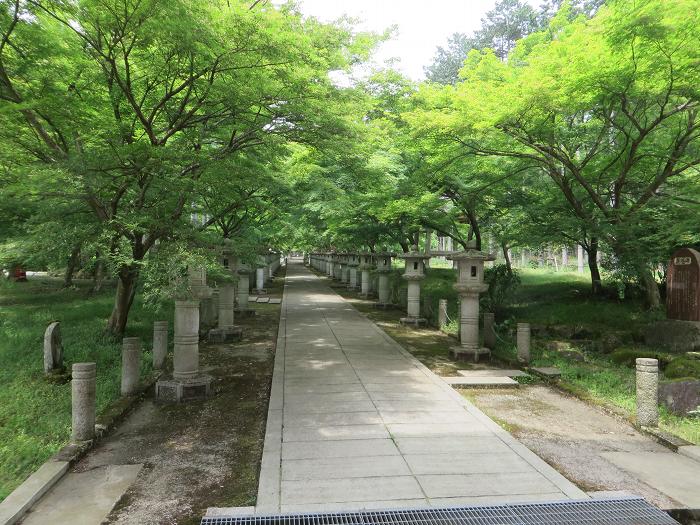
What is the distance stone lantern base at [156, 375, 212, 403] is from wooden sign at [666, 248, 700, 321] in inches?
456

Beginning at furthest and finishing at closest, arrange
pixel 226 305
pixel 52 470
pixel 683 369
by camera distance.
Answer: pixel 226 305, pixel 683 369, pixel 52 470

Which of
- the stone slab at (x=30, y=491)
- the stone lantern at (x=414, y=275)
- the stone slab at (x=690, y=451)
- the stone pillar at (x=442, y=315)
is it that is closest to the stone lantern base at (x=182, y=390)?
the stone slab at (x=30, y=491)

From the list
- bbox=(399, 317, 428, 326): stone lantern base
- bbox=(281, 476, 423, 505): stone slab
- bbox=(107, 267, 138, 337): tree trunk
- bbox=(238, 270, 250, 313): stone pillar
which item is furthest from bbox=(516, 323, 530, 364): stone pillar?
bbox=(238, 270, 250, 313): stone pillar

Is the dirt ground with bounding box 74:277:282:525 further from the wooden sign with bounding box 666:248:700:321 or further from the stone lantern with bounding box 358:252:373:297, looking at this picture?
the stone lantern with bounding box 358:252:373:297

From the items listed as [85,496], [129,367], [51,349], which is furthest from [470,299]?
[51,349]

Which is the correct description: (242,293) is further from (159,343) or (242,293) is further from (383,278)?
(159,343)

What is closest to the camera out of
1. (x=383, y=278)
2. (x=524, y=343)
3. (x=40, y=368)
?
(x=40, y=368)

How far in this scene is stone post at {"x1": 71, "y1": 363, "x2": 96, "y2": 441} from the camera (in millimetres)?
5914

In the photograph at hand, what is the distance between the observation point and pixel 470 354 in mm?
10930

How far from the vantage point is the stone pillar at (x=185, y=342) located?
8016 millimetres

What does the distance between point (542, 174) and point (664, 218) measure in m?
5.05

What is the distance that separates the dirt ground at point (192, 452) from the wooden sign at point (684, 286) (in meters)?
10.4

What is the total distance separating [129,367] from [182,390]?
3.68ft

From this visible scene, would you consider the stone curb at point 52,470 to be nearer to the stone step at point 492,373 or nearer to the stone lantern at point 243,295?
the stone step at point 492,373
